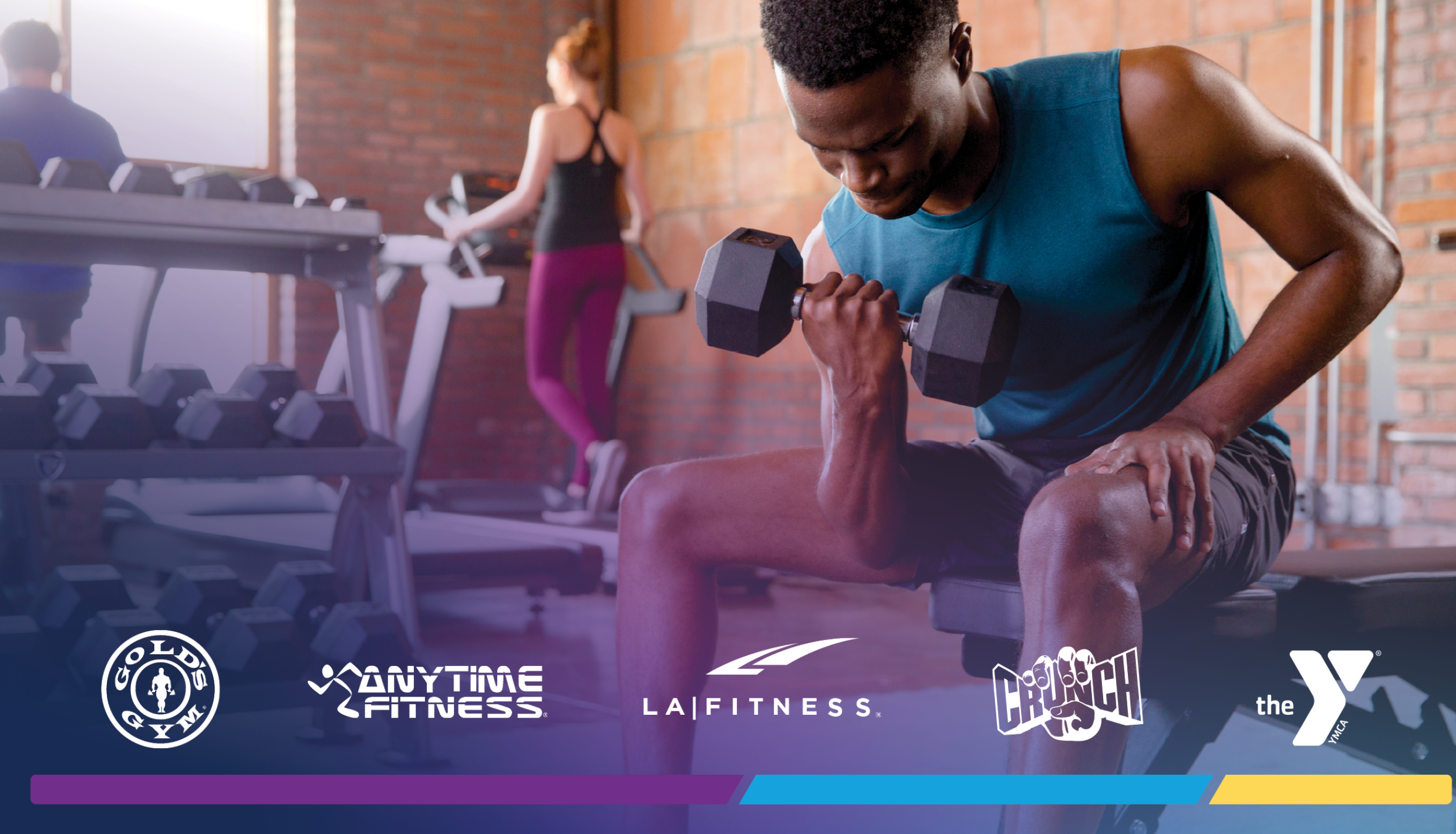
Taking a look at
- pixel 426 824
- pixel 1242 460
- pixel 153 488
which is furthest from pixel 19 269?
pixel 1242 460

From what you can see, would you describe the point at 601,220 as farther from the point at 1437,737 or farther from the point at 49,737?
the point at 1437,737

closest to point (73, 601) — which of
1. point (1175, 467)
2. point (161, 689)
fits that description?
point (161, 689)

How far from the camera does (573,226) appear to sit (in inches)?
139

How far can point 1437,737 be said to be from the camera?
4.60 ft

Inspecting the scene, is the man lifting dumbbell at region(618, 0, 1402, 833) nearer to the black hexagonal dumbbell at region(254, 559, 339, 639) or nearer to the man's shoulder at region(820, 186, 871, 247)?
the man's shoulder at region(820, 186, 871, 247)

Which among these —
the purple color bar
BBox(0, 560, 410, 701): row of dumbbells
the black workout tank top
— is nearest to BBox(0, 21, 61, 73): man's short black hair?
the black workout tank top

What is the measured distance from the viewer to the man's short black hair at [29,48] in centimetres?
311

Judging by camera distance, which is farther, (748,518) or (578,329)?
(578,329)

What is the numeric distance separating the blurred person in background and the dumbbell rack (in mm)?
1478

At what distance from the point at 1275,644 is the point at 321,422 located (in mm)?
1250

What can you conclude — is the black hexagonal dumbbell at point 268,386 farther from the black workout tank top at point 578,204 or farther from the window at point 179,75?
the window at point 179,75

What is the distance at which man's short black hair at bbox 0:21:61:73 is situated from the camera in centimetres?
311

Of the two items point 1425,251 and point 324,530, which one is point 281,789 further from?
point 1425,251

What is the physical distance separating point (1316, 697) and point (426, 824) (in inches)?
38.7
